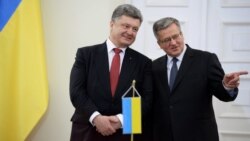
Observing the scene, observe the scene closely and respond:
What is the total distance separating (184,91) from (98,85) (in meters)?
0.43

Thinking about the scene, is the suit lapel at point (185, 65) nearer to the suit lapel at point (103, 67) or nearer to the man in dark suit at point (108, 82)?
the man in dark suit at point (108, 82)

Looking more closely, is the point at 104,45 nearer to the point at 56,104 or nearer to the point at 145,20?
the point at 145,20

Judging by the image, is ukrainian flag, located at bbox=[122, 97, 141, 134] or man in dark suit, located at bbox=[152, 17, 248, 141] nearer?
ukrainian flag, located at bbox=[122, 97, 141, 134]

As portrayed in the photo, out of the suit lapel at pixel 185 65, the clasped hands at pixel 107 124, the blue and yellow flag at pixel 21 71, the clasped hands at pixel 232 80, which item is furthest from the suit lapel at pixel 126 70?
the blue and yellow flag at pixel 21 71

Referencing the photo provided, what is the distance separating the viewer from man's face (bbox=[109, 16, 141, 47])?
1.41m

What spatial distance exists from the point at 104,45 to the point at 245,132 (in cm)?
143

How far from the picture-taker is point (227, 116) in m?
2.31

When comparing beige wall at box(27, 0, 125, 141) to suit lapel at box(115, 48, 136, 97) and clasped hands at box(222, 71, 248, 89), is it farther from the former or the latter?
clasped hands at box(222, 71, 248, 89)

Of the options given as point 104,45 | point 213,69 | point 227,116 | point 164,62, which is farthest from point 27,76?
point 227,116

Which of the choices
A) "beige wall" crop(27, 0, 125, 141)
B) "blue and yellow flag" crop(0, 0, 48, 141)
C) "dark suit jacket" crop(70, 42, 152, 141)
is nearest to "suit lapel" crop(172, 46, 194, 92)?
"dark suit jacket" crop(70, 42, 152, 141)

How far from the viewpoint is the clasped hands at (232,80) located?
4.31ft

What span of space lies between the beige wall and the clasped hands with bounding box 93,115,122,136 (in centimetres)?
115

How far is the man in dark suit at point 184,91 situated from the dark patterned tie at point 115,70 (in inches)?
9.7

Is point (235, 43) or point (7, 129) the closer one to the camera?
point (7, 129)
